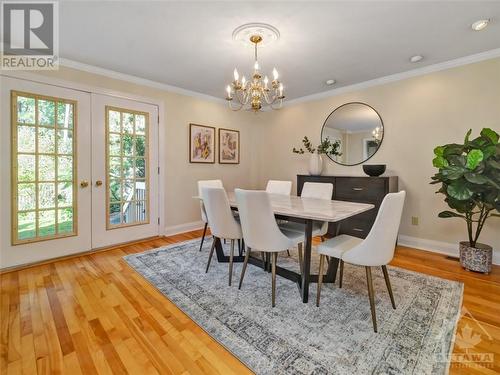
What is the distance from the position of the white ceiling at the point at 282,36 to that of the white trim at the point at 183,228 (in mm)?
2332

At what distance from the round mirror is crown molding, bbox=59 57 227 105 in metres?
2.12

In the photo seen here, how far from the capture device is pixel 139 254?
9.85 feet

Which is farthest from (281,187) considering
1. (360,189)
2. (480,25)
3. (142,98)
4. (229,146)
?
(480,25)

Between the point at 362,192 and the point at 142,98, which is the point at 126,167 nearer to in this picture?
the point at 142,98

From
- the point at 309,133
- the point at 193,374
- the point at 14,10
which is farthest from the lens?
the point at 309,133

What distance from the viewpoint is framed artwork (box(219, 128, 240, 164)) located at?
14.9 feet

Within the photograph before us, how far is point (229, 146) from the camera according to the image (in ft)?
15.3

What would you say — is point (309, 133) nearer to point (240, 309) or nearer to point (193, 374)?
point (240, 309)

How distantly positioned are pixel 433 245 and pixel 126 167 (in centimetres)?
435

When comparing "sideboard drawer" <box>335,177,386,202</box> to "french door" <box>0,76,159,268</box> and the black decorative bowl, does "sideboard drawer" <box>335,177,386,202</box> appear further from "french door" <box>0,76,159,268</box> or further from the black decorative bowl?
"french door" <box>0,76,159,268</box>

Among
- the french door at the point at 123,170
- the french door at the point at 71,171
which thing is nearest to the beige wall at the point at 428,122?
the french door at the point at 123,170

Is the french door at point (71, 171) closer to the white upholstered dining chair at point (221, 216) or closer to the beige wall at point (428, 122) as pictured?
the white upholstered dining chair at point (221, 216)

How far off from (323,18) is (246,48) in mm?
846

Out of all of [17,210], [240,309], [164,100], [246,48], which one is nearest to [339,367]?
[240,309]
